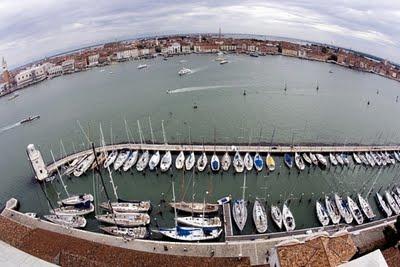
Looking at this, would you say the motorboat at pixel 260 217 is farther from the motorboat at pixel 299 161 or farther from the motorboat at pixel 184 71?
the motorboat at pixel 184 71

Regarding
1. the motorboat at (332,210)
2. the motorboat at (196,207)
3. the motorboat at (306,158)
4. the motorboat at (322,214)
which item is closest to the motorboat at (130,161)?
the motorboat at (196,207)

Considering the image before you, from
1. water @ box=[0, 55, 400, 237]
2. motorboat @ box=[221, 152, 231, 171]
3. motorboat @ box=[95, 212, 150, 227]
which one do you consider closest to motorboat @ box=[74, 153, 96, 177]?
water @ box=[0, 55, 400, 237]

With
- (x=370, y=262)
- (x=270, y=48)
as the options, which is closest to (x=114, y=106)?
(x=370, y=262)

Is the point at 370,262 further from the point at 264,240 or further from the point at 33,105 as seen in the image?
the point at 33,105

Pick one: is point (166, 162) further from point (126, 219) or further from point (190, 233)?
point (190, 233)

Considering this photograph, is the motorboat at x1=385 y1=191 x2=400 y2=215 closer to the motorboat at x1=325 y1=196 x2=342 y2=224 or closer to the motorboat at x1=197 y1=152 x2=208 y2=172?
the motorboat at x1=325 y1=196 x2=342 y2=224

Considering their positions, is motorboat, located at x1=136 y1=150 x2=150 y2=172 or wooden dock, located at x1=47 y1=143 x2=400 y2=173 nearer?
motorboat, located at x1=136 y1=150 x2=150 y2=172

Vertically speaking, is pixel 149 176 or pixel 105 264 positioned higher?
pixel 105 264
